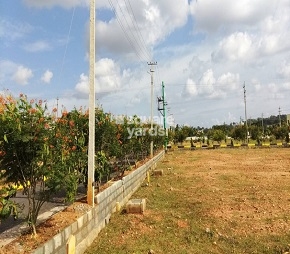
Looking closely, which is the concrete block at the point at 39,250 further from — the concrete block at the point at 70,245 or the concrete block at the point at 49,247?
the concrete block at the point at 70,245

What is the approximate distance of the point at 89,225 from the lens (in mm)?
7270

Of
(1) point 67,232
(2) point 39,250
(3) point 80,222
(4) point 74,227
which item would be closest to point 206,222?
(3) point 80,222

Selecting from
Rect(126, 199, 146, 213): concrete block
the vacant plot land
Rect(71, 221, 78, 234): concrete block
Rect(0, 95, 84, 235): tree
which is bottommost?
the vacant plot land

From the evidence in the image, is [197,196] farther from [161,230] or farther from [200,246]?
[200,246]

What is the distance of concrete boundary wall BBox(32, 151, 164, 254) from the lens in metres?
5.18

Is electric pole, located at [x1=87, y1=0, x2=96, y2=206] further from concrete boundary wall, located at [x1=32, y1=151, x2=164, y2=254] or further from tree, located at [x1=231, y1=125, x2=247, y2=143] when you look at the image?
tree, located at [x1=231, y1=125, x2=247, y2=143]

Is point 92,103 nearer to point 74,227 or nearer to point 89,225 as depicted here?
point 89,225

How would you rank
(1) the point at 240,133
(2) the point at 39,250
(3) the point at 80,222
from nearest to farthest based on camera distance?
(2) the point at 39,250 < (3) the point at 80,222 < (1) the point at 240,133

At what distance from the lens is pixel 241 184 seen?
1428 centimetres

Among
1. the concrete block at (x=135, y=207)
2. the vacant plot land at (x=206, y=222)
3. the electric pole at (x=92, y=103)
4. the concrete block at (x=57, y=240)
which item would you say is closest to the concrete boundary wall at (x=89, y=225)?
the concrete block at (x=57, y=240)

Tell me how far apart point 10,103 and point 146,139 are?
63.1ft

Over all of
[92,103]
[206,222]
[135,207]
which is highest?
[92,103]

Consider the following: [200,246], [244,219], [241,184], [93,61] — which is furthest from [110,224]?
[241,184]

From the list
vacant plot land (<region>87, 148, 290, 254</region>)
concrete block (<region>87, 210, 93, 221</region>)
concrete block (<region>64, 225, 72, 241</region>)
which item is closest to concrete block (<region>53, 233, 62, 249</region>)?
concrete block (<region>64, 225, 72, 241</region>)
